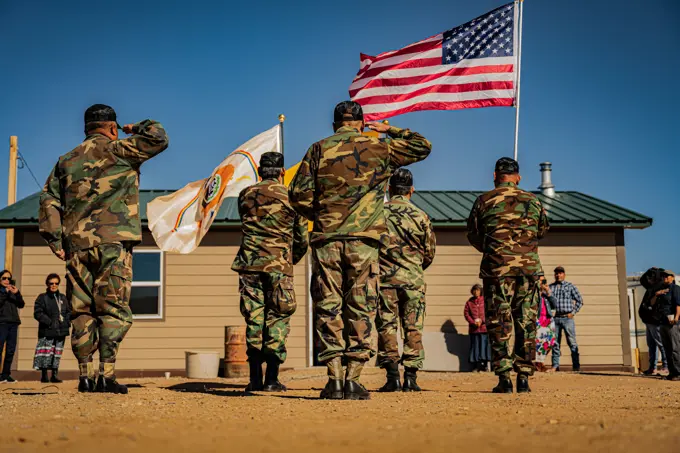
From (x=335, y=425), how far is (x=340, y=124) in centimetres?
298

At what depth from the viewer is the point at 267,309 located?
7391 millimetres

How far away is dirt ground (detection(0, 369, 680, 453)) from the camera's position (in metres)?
3.12

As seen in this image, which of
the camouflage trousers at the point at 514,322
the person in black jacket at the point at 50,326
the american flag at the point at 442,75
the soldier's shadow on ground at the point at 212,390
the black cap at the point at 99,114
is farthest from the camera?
the person in black jacket at the point at 50,326

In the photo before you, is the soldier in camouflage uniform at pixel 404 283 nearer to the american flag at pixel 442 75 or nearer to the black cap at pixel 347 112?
the black cap at pixel 347 112

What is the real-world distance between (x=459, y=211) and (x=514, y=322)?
10.0m

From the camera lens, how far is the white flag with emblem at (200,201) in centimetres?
1049

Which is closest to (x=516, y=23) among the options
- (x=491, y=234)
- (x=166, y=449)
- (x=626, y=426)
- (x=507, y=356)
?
(x=491, y=234)

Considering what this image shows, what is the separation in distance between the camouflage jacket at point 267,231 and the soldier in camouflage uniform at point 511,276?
6.60 feet

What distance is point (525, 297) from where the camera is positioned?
23.0 ft

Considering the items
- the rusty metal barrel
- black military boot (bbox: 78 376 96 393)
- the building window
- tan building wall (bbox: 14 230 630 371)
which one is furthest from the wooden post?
black military boot (bbox: 78 376 96 393)

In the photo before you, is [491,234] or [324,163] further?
[491,234]

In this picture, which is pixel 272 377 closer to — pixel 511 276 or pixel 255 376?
pixel 255 376

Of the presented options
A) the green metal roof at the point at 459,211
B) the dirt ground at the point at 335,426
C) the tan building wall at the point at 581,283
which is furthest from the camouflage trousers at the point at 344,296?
the tan building wall at the point at 581,283

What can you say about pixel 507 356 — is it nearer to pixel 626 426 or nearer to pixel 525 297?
pixel 525 297
